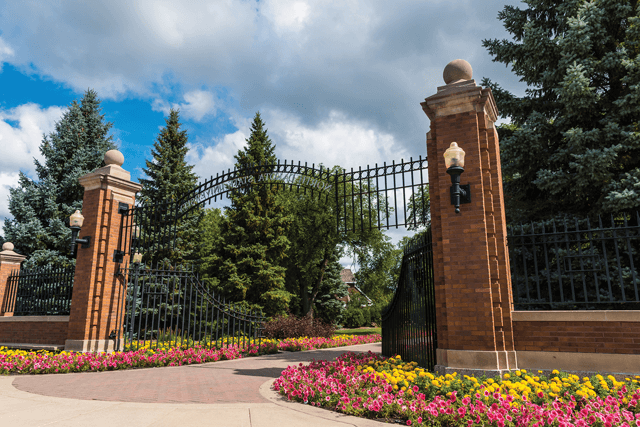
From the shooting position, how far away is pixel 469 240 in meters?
6.19

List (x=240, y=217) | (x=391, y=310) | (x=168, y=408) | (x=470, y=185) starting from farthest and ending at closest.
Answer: (x=240, y=217), (x=391, y=310), (x=470, y=185), (x=168, y=408)

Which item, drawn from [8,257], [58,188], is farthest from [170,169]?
[8,257]

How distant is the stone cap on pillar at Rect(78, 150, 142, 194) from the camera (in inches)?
408

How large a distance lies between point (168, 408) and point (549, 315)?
17.5 feet

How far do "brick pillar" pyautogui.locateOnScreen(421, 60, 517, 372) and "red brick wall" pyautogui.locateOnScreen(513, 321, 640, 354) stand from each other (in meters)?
0.25

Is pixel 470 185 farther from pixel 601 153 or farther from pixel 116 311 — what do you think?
pixel 116 311

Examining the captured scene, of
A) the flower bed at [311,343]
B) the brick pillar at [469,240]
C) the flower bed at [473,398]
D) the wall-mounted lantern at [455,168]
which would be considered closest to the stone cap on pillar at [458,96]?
the brick pillar at [469,240]

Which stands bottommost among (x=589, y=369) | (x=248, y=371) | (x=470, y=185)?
(x=248, y=371)

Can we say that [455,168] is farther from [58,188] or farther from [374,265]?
[374,265]

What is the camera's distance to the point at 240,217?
24.2 meters

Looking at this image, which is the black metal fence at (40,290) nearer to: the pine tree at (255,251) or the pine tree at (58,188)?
the pine tree at (58,188)

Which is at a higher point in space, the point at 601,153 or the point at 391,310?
the point at 601,153

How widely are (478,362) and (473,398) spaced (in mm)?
1700

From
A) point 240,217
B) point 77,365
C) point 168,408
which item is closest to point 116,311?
point 77,365
